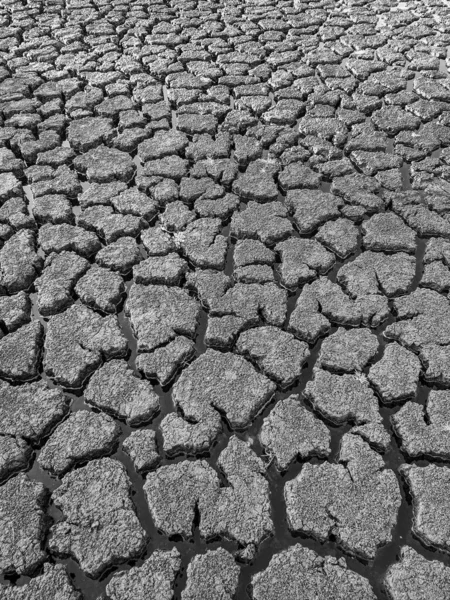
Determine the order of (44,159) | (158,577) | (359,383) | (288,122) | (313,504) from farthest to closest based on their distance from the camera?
(288,122), (44,159), (359,383), (313,504), (158,577)

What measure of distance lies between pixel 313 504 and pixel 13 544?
47.1 inches

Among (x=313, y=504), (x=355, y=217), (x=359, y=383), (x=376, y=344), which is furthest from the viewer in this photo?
(x=355, y=217)

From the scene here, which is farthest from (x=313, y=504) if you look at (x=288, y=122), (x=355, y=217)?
(x=288, y=122)

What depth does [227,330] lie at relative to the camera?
2.71 meters

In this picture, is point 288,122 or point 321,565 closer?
point 321,565

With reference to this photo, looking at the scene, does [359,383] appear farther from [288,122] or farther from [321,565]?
[288,122]

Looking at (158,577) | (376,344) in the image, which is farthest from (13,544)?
(376,344)

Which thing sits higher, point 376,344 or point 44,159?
point 44,159

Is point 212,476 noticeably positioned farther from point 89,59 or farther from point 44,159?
point 89,59

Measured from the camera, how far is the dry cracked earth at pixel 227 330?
199cm

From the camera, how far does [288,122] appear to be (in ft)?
14.0

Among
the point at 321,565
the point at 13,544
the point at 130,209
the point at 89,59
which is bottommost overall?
the point at 321,565

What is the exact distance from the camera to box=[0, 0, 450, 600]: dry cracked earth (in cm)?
199

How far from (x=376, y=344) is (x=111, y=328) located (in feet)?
4.59
